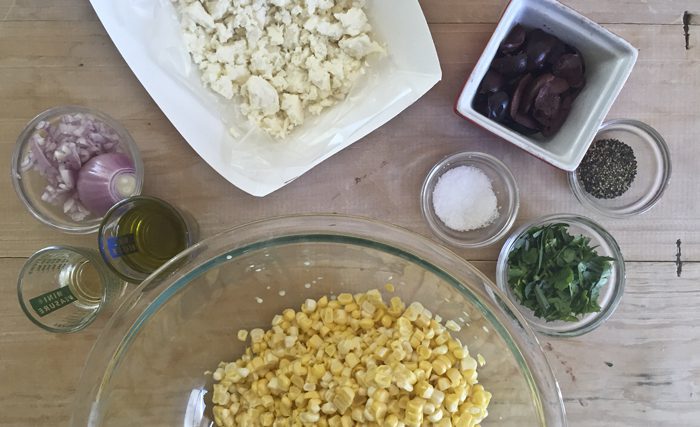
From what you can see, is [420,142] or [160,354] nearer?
[160,354]

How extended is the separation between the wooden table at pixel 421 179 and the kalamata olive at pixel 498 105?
91 mm

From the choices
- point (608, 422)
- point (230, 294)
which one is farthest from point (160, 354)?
point (608, 422)

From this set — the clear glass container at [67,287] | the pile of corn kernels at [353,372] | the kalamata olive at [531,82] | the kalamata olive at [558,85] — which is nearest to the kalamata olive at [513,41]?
the kalamata olive at [531,82]

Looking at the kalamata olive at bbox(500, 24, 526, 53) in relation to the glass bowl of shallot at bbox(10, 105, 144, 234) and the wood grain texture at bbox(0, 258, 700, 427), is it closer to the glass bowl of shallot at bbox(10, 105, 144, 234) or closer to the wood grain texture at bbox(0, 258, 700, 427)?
the wood grain texture at bbox(0, 258, 700, 427)

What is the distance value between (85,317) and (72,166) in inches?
12.2

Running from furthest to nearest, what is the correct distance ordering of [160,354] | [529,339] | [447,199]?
[447,199] → [160,354] → [529,339]

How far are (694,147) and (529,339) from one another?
63 centimetres

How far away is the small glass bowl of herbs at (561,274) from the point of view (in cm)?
123

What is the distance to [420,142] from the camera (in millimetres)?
1296

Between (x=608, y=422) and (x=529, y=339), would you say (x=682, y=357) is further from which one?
(x=529, y=339)

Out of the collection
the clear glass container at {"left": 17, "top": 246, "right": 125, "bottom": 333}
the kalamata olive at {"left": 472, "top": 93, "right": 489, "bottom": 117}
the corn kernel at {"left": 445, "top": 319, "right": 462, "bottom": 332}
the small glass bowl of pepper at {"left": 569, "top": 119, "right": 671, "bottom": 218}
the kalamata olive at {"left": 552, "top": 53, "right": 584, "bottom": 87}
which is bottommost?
the clear glass container at {"left": 17, "top": 246, "right": 125, "bottom": 333}

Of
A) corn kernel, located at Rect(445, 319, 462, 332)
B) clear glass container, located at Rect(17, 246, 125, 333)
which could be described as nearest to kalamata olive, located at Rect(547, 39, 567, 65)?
corn kernel, located at Rect(445, 319, 462, 332)

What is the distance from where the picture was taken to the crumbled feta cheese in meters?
1.22

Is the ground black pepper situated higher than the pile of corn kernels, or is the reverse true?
the ground black pepper
